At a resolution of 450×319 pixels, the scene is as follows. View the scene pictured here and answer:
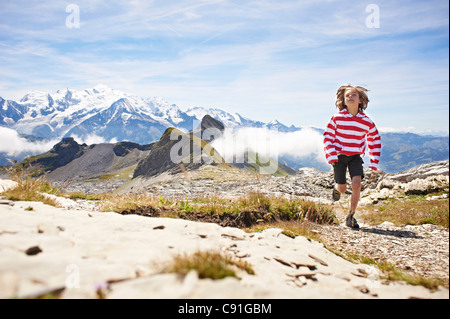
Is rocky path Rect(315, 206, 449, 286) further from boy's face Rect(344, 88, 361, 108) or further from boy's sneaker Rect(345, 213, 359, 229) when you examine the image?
boy's face Rect(344, 88, 361, 108)

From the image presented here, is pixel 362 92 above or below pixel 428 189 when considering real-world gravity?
above

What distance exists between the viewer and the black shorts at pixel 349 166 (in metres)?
6.33

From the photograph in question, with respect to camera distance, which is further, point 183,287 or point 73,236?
point 73,236

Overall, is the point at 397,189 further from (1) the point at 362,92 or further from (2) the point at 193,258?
(2) the point at 193,258

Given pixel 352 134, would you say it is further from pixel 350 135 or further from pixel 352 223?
pixel 352 223

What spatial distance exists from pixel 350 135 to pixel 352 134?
5 cm

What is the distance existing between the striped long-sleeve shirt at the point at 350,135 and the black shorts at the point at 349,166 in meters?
0.19

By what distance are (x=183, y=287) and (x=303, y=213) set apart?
584 centimetres

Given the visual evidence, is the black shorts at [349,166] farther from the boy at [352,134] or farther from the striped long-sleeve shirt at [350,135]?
the striped long-sleeve shirt at [350,135]

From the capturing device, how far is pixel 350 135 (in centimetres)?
624

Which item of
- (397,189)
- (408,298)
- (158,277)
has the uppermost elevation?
(158,277)

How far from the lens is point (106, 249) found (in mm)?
3195

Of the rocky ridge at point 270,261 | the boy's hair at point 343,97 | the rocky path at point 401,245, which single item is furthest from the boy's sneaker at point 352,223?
the boy's hair at point 343,97
